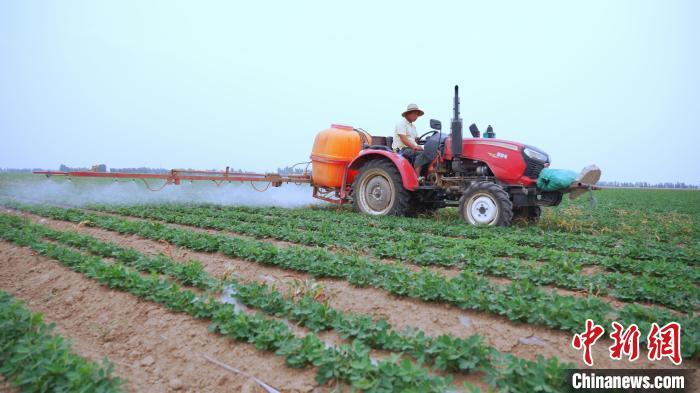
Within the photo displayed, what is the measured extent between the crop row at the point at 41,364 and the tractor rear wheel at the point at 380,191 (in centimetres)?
622

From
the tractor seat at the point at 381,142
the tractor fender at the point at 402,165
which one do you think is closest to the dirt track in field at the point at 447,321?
the tractor fender at the point at 402,165

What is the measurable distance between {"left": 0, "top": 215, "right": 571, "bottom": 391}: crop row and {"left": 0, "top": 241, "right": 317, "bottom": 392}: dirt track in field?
448mm

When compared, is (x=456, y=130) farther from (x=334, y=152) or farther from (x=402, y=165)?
(x=334, y=152)

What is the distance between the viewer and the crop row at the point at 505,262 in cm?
371

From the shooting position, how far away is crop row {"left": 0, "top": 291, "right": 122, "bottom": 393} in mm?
2344

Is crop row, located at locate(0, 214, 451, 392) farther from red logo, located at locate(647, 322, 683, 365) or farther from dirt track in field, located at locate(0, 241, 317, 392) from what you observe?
red logo, located at locate(647, 322, 683, 365)

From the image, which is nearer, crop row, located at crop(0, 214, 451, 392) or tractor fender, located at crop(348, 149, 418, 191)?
crop row, located at crop(0, 214, 451, 392)

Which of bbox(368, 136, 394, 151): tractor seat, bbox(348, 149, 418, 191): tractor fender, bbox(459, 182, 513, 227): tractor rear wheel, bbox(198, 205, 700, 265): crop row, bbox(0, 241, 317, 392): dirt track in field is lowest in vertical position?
bbox(0, 241, 317, 392): dirt track in field

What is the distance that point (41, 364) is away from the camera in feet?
8.18

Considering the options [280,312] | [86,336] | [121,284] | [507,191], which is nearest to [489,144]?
[507,191]

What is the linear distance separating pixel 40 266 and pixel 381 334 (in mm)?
4321

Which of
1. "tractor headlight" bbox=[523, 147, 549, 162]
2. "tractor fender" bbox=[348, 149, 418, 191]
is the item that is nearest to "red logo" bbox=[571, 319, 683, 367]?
"tractor headlight" bbox=[523, 147, 549, 162]

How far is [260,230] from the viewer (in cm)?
665

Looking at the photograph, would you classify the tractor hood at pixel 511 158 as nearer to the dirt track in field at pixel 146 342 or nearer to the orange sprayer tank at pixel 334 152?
the orange sprayer tank at pixel 334 152
